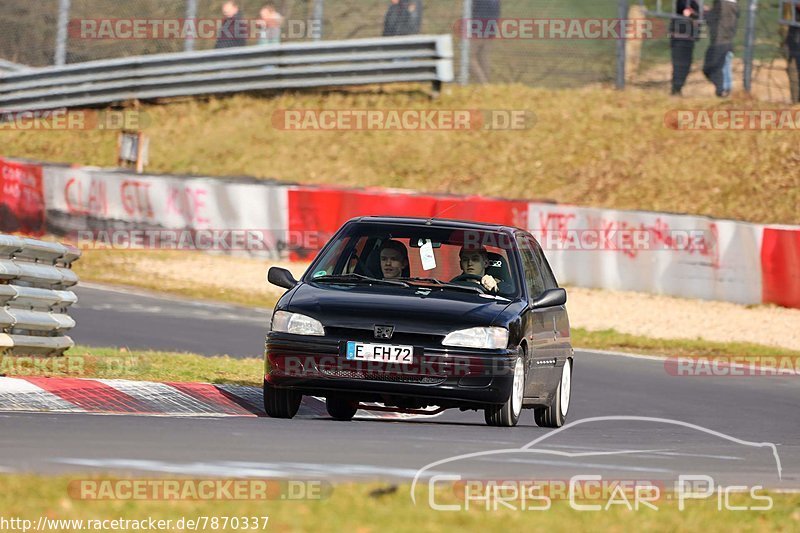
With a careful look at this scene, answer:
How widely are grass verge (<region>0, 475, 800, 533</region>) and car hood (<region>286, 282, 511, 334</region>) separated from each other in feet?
9.77

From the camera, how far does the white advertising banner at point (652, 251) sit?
20.6 metres

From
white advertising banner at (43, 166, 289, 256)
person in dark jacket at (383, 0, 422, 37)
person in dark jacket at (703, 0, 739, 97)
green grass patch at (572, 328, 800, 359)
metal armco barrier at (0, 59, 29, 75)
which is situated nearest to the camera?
green grass patch at (572, 328, 800, 359)

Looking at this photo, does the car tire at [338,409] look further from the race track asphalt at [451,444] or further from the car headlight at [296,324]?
the car headlight at [296,324]

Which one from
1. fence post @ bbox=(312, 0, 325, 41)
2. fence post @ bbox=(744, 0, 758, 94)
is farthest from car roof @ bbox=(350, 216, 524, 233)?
fence post @ bbox=(312, 0, 325, 41)

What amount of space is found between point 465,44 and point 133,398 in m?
18.0

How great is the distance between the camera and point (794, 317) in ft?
65.6

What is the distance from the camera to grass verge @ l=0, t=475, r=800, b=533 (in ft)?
18.2

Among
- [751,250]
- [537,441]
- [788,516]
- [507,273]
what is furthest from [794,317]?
[788,516]

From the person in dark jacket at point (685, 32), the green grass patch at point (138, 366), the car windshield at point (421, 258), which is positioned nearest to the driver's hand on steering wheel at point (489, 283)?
the car windshield at point (421, 258)

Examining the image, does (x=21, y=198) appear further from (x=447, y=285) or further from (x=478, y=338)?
(x=478, y=338)

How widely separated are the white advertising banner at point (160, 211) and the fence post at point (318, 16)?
491 centimetres

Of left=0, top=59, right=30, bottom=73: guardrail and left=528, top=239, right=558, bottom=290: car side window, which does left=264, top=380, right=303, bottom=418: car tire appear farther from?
left=0, top=59, right=30, bottom=73: guardrail

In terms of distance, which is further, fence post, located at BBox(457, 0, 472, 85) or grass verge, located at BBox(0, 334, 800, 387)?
fence post, located at BBox(457, 0, 472, 85)

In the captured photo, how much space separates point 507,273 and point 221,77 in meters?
20.5
